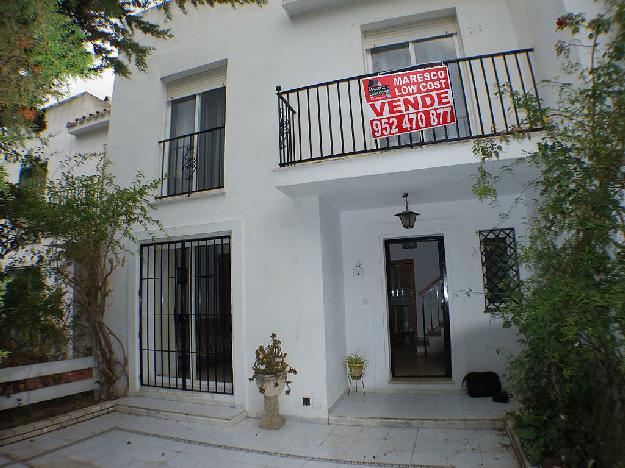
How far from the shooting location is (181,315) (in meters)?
6.04

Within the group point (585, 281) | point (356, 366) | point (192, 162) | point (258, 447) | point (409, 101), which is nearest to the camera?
point (585, 281)

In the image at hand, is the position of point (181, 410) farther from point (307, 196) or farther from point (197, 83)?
point (197, 83)

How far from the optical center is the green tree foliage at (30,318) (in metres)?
4.98

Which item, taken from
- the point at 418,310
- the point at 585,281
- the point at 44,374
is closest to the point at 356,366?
the point at 585,281

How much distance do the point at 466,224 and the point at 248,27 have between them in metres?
5.01

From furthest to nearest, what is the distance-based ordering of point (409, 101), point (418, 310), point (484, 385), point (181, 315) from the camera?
point (418, 310), point (181, 315), point (484, 385), point (409, 101)

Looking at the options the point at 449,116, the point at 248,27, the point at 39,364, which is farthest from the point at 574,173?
the point at 39,364

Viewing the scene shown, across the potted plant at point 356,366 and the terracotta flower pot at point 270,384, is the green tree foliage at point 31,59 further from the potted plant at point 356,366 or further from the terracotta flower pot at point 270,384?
the potted plant at point 356,366

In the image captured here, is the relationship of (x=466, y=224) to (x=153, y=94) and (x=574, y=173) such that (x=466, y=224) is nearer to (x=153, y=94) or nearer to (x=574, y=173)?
(x=574, y=173)

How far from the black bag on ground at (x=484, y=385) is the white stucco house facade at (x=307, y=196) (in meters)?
0.30

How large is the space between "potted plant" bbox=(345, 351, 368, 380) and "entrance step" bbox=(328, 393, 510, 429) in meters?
0.35

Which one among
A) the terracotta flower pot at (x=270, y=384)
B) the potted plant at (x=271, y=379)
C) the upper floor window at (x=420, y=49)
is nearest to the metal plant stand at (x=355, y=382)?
the potted plant at (x=271, y=379)

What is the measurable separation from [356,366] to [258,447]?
2.06 m

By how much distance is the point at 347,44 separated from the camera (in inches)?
222
